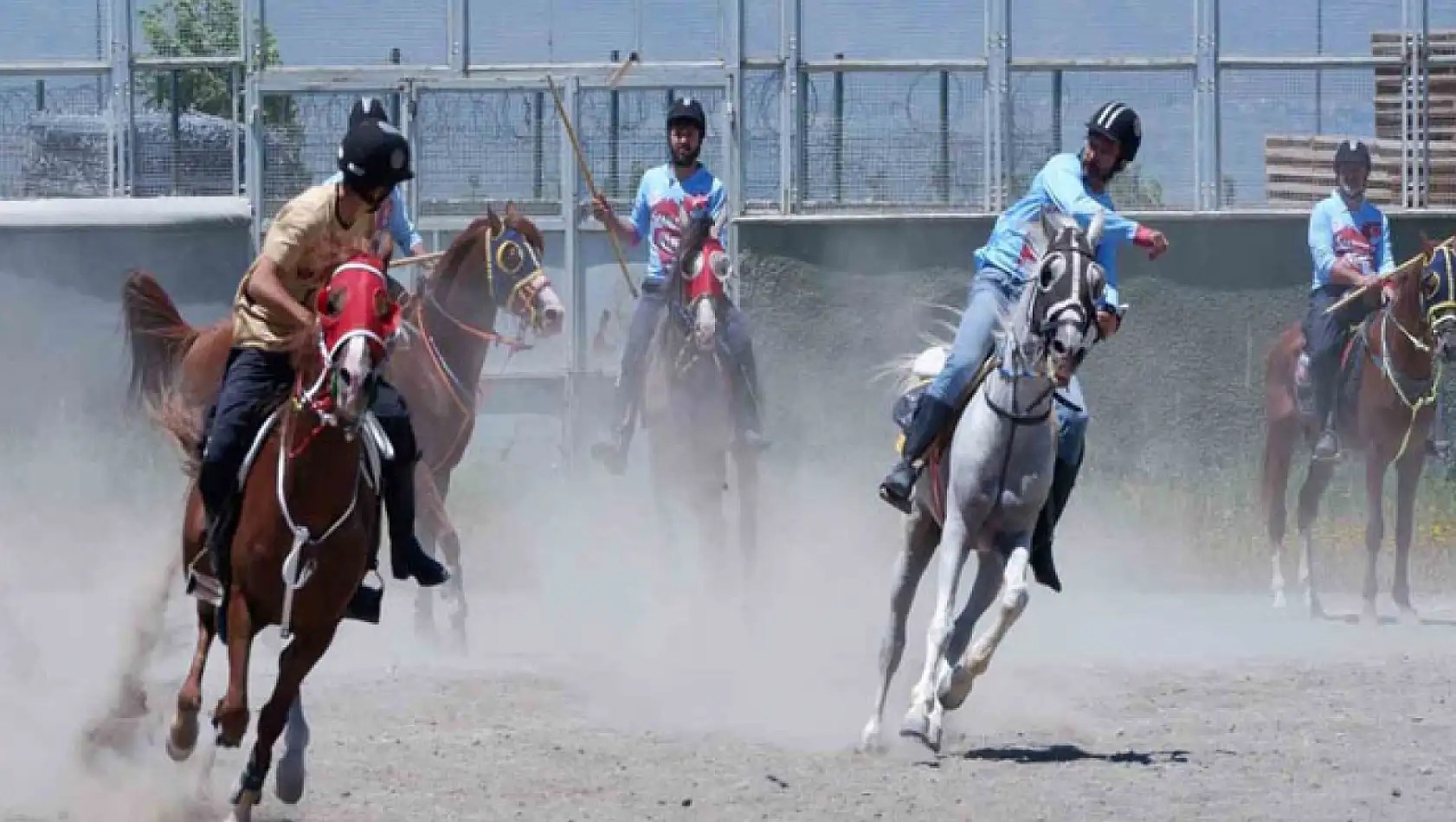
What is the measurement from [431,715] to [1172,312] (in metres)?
10.9

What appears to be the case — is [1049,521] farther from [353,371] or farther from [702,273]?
[702,273]

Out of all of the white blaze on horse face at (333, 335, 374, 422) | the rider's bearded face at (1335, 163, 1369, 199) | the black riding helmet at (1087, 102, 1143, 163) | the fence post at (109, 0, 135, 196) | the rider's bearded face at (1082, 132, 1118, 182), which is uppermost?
the fence post at (109, 0, 135, 196)

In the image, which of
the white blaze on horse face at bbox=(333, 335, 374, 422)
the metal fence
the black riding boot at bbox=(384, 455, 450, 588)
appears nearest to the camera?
the white blaze on horse face at bbox=(333, 335, 374, 422)

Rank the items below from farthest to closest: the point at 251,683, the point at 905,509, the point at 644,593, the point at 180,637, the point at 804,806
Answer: the point at 644,593
the point at 180,637
the point at 251,683
the point at 905,509
the point at 804,806

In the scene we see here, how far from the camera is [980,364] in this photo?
11703 mm

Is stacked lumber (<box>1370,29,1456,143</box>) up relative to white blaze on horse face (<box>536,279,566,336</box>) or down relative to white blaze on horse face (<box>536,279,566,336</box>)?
up

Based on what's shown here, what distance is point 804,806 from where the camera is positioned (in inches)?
390

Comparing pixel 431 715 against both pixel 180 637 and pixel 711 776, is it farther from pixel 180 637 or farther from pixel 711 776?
pixel 180 637

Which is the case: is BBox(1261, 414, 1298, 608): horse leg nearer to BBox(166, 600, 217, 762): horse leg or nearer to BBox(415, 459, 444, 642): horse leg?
BBox(415, 459, 444, 642): horse leg

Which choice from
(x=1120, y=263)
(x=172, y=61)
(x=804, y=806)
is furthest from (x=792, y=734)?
(x=172, y=61)

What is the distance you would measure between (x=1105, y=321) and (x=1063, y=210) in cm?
86

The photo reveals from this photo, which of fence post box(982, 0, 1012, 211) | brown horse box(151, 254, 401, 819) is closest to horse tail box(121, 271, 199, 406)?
brown horse box(151, 254, 401, 819)

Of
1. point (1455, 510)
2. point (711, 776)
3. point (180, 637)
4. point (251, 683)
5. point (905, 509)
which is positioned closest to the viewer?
point (711, 776)

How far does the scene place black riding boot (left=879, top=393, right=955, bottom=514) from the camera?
38.3ft
